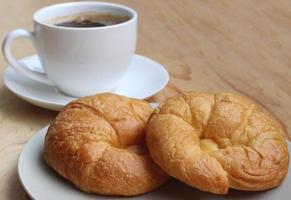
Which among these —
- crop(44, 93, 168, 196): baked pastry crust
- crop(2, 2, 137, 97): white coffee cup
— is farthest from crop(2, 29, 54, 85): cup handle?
crop(44, 93, 168, 196): baked pastry crust

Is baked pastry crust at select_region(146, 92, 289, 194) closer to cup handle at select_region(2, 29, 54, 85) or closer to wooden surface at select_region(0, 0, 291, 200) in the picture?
wooden surface at select_region(0, 0, 291, 200)

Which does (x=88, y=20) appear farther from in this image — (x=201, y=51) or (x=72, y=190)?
(x=72, y=190)

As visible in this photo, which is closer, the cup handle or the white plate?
the white plate

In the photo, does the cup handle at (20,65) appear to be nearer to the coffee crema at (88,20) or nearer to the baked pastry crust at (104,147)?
the coffee crema at (88,20)

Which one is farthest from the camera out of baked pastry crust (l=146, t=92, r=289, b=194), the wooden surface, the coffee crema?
the coffee crema

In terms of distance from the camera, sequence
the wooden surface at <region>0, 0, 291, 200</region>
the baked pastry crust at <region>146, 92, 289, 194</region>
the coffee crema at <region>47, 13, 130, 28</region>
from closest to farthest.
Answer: the baked pastry crust at <region>146, 92, 289, 194</region> → the wooden surface at <region>0, 0, 291, 200</region> → the coffee crema at <region>47, 13, 130, 28</region>

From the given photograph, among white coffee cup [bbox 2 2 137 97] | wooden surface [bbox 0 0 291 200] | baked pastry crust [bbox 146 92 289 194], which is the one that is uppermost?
baked pastry crust [bbox 146 92 289 194]
